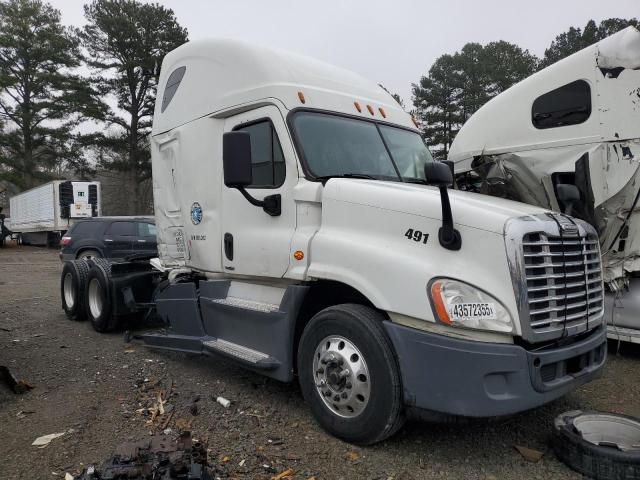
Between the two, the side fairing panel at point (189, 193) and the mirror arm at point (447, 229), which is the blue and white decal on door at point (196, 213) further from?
the mirror arm at point (447, 229)

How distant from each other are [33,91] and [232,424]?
112 feet

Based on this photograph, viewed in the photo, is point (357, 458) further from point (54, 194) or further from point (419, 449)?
point (54, 194)

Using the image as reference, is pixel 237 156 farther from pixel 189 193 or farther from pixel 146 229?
pixel 146 229

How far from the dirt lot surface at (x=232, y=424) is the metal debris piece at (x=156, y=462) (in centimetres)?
42

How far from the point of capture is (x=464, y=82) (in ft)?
105

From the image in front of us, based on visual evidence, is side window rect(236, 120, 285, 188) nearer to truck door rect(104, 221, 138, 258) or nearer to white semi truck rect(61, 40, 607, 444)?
white semi truck rect(61, 40, 607, 444)

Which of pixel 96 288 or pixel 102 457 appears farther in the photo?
pixel 96 288

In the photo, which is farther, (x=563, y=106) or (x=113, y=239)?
(x=113, y=239)

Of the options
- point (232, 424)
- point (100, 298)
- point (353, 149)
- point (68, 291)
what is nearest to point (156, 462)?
Result: point (232, 424)

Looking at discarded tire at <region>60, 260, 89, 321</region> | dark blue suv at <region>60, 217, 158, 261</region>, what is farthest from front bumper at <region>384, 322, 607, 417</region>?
dark blue suv at <region>60, 217, 158, 261</region>

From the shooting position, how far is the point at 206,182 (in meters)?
5.08

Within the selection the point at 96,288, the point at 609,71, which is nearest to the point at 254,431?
the point at 96,288

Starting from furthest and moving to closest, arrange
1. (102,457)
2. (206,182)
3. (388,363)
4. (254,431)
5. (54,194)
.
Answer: (54,194)
(206,182)
(254,431)
(102,457)
(388,363)

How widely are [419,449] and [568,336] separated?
1291 mm
